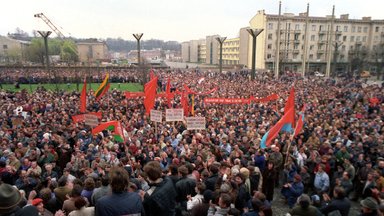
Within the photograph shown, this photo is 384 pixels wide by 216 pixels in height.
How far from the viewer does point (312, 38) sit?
71.4 m

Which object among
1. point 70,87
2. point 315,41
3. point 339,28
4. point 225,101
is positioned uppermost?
point 339,28

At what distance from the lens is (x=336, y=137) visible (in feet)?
40.4

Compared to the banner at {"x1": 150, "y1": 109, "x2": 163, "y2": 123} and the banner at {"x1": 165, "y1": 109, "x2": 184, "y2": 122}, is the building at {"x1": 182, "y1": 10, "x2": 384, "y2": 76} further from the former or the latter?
the banner at {"x1": 150, "y1": 109, "x2": 163, "y2": 123}

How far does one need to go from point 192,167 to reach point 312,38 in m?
72.4

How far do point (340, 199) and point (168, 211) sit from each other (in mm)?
4033

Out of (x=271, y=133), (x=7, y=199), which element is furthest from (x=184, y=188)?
(x=271, y=133)

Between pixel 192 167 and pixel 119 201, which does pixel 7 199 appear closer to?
pixel 119 201

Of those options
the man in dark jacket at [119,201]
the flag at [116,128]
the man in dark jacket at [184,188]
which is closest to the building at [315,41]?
the flag at [116,128]

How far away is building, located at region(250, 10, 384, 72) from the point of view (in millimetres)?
68312

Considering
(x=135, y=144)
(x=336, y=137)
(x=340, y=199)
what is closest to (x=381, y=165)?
(x=340, y=199)

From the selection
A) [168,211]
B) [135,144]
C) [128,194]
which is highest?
[128,194]

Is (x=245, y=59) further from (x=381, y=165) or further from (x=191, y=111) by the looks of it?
(x=381, y=165)

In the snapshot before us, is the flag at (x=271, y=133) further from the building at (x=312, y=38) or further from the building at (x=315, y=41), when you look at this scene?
the building at (x=315, y=41)

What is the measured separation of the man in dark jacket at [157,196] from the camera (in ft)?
12.0
